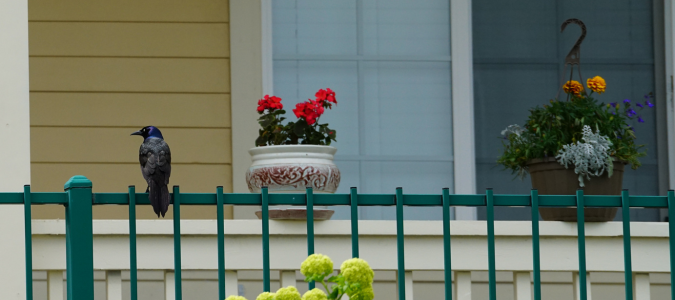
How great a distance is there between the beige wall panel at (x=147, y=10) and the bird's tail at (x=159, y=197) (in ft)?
6.84

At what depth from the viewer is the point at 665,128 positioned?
4.73m

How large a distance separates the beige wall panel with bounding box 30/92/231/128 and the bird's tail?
1869 mm

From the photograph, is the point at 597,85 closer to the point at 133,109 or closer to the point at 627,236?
the point at 627,236

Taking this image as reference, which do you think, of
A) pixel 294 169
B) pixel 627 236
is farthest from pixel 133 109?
pixel 627 236

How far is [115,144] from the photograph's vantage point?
14.2 ft

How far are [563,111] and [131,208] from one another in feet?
7.79

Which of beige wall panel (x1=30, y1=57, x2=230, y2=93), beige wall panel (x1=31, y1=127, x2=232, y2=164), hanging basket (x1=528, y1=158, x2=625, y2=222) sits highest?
beige wall panel (x1=30, y1=57, x2=230, y2=93)

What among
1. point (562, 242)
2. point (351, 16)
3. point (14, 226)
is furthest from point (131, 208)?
point (351, 16)

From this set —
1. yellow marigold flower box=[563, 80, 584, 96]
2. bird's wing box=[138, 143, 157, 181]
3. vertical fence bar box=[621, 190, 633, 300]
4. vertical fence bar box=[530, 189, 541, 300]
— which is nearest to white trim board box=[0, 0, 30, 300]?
bird's wing box=[138, 143, 157, 181]

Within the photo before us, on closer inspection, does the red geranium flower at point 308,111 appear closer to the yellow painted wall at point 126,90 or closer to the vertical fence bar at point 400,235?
the yellow painted wall at point 126,90

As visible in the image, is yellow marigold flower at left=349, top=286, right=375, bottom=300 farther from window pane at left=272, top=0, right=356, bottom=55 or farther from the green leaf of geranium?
window pane at left=272, top=0, right=356, bottom=55

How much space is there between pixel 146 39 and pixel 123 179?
78 cm

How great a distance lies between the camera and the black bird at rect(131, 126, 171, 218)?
8.05 ft

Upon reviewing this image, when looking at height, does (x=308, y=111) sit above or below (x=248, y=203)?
above
